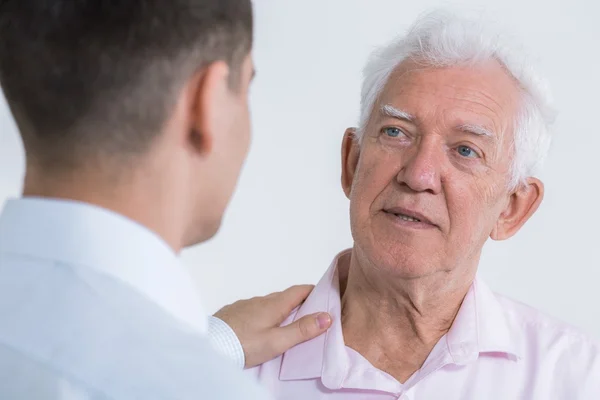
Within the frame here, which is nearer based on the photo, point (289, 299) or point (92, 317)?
point (92, 317)

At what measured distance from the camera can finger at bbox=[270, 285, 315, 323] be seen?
216cm

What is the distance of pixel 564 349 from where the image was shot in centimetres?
208

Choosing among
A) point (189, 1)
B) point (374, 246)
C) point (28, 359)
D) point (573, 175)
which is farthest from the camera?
point (573, 175)

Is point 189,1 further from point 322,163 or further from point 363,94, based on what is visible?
point 322,163

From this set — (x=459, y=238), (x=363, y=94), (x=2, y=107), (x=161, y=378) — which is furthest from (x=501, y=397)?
(x=2, y=107)

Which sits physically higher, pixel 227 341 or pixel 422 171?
pixel 422 171

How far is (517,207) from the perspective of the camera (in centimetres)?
219

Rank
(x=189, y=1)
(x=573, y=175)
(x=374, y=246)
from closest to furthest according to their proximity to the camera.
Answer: (x=189, y=1)
(x=374, y=246)
(x=573, y=175)

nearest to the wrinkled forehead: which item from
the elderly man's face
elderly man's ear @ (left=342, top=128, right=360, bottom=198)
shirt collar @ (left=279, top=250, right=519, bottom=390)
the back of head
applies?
the elderly man's face

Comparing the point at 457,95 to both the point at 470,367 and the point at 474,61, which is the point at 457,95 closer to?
the point at 474,61

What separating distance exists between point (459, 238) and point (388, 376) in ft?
1.10

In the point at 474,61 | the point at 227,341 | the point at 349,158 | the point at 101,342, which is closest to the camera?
the point at 101,342

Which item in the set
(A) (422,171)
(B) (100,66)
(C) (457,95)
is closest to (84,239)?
(B) (100,66)

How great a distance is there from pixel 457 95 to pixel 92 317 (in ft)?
3.97
